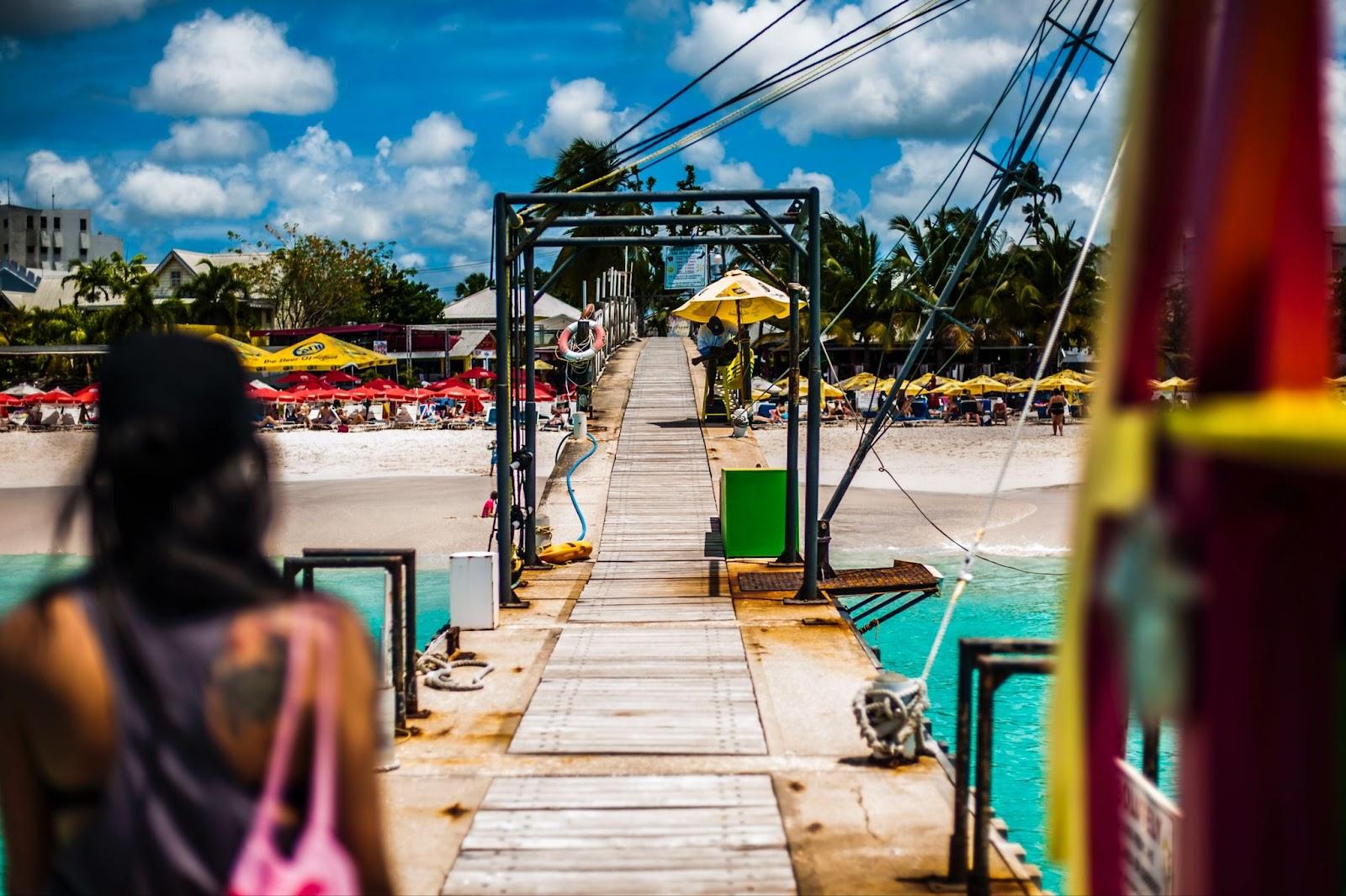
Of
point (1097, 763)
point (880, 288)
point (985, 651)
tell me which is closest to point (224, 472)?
point (1097, 763)

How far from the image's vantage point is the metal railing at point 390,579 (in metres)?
7.01

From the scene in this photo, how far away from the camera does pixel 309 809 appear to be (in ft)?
5.98

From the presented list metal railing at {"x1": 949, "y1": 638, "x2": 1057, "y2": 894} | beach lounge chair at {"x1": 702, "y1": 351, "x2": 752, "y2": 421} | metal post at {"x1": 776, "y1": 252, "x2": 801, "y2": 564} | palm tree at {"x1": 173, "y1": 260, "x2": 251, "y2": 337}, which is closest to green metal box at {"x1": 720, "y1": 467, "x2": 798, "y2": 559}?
metal post at {"x1": 776, "y1": 252, "x2": 801, "y2": 564}

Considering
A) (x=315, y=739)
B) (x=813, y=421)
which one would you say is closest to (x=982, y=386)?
(x=813, y=421)

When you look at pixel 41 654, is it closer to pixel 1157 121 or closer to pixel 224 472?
pixel 224 472

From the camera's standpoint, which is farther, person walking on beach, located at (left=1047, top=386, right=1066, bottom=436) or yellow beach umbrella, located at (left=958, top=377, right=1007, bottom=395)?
yellow beach umbrella, located at (left=958, top=377, right=1007, bottom=395)

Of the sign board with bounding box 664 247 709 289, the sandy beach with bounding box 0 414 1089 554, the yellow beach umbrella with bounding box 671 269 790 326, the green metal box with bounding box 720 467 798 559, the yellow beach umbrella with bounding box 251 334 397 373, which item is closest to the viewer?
the green metal box with bounding box 720 467 798 559

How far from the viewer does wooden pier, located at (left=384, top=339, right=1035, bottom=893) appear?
213 inches

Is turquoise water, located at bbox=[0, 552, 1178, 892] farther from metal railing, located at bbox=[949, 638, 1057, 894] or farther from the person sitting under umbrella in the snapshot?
metal railing, located at bbox=[949, 638, 1057, 894]

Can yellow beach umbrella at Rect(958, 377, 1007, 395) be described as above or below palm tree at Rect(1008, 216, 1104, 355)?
below

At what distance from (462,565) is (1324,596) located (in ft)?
30.7

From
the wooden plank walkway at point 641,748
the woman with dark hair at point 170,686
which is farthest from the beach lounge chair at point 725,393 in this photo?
the woman with dark hair at point 170,686

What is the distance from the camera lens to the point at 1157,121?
166 centimetres

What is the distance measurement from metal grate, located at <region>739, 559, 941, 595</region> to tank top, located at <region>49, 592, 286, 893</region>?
10429 mm
